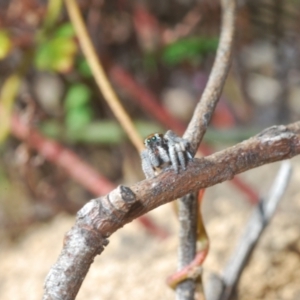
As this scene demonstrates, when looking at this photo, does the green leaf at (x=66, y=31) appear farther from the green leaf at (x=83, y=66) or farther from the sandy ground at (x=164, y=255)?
the sandy ground at (x=164, y=255)

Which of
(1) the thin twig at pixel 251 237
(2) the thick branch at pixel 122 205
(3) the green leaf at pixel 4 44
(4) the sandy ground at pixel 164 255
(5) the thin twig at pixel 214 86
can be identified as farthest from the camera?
(3) the green leaf at pixel 4 44

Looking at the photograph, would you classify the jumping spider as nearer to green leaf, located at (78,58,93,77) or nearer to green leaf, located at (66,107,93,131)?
green leaf, located at (78,58,93,77)

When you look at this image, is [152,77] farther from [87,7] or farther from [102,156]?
[87,7]

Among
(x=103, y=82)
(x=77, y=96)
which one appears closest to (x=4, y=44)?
(x=103, y=82)

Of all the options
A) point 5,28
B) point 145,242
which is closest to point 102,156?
point 145,242

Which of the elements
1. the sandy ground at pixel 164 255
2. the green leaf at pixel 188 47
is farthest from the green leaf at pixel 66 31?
the sandy ground at pixel 164 255

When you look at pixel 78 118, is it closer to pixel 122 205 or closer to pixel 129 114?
pixel 129 114
